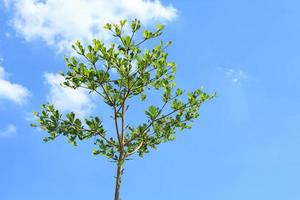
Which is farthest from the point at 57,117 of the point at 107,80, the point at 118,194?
the point at 118,194

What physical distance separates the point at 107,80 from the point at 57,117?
6.45 ft

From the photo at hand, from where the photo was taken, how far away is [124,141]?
1689 centimetres

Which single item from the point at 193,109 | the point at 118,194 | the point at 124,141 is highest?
the point at 193,109

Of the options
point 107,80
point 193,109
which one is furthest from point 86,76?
point 193,109

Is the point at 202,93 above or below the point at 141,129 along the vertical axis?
above

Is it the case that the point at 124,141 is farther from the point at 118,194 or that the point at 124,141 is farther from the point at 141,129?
the point at 118,194

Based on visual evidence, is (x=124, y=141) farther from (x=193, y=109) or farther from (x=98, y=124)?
(x=193, y=109)

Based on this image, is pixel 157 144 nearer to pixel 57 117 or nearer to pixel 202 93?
pixel 202 93

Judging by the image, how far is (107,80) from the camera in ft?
54.8

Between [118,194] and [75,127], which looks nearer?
[118,194]

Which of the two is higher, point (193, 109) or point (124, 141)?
point (193, 109)

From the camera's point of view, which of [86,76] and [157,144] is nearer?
[86,76]

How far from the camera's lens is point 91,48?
1662 cm

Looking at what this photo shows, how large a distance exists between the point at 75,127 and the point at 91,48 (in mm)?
2497
